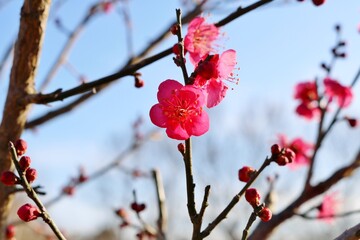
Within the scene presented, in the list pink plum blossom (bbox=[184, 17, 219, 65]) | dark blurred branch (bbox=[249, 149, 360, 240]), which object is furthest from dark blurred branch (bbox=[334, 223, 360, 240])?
dark blurred branch (bbox=[249, 149, 360, 240])

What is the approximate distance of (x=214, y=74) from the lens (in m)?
0.95

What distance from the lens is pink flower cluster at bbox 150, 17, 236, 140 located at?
94cm

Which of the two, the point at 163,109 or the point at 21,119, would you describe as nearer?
the point at 163,109

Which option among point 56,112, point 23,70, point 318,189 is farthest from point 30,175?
point 318,189

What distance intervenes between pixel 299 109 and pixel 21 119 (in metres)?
1.54

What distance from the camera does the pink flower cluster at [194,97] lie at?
94cm

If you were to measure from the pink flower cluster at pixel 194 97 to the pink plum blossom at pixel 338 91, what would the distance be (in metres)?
1.32

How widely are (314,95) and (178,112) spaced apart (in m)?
1.64

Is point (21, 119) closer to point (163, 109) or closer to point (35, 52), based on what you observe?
point (35, 52)

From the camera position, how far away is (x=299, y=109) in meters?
2.51

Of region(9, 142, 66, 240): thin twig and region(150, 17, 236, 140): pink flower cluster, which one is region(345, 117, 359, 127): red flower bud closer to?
region(150, 17, 236, 140): pink flower cluster

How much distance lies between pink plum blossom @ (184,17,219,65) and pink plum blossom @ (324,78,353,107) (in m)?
1.09

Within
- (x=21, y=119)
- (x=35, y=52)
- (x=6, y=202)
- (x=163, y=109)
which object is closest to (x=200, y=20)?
(x=163, y=109)

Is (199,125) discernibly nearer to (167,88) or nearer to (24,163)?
(167,88)
